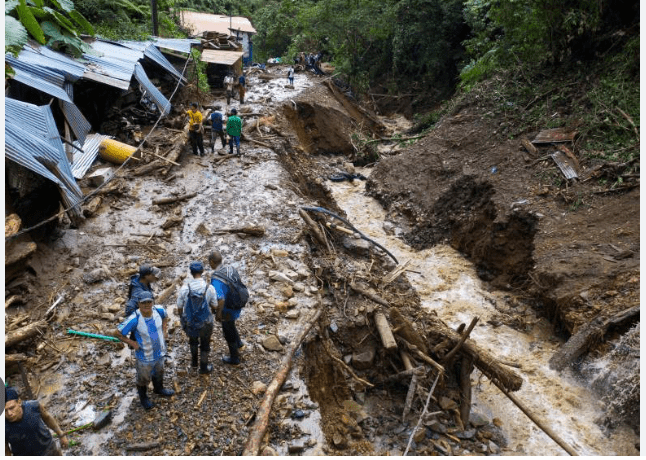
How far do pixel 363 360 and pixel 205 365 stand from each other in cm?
244

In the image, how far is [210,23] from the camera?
33.3 m

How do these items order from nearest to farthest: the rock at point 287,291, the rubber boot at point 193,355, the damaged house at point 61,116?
the rubber boot at point 193,355
the rock at point 287,291
the damaged house at point 61,116

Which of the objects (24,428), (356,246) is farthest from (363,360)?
(24,428)

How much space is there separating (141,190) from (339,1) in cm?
2240

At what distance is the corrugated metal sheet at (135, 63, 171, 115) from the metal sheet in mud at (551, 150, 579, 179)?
11.8 metres

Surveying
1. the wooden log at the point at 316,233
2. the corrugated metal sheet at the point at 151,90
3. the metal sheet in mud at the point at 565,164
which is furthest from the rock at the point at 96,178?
the metal sheet in mud at the point at 565,164

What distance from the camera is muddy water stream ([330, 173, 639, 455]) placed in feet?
21.4

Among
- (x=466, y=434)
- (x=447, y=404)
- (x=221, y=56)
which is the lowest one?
(x=466, y=434)

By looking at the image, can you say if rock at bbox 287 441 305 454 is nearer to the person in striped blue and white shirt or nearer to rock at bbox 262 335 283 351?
rock at bbox 262 335 283 351

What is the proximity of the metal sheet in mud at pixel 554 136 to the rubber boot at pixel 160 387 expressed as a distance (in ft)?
37.2

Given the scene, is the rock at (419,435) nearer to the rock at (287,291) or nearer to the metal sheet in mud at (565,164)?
the rock at (287,291)

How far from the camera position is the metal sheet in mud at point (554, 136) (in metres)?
12.0

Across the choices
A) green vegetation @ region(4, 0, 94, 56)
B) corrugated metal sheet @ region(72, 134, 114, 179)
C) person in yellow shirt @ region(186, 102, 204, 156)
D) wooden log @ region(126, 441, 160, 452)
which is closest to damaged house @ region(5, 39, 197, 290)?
corrugated metal sheet @ region(72, 134, 114, 179)

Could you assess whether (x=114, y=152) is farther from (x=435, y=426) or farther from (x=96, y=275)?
(x=435, y=426)
